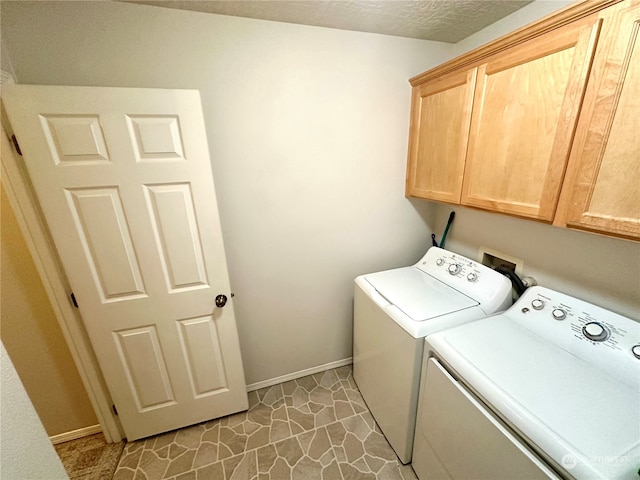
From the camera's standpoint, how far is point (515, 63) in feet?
3.38

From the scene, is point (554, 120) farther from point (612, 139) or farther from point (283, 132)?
point (283, 132)

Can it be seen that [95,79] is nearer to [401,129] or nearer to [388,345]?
[401,129]

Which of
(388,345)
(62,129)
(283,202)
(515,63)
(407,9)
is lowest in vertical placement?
(388,345)

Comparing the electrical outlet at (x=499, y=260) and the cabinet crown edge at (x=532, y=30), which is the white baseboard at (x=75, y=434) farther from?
the cabinet crown edge at (x=532, y=30)

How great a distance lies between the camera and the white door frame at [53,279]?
3.57 ft

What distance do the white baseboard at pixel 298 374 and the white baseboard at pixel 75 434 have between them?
0.96 meters

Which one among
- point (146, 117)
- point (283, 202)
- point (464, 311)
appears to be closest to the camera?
point (146, 117)

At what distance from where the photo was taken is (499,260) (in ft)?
5.16

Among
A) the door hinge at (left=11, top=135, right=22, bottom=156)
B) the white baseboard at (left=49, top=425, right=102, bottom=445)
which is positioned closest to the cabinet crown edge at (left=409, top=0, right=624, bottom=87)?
the door hinge at (left=11, top=135, right=22, bottom=156)

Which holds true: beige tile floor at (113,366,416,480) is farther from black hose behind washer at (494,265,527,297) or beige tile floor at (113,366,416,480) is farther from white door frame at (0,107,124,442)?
black hose behind washer at (494,265,527,297)

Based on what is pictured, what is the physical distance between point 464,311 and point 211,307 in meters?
1.40

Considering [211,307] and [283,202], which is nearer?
[211,307]

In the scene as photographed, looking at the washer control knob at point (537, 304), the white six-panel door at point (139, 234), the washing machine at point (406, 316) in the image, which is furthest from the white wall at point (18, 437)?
the washer control knob at point (537, 304)

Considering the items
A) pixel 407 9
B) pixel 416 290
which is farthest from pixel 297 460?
pixel 407 9
